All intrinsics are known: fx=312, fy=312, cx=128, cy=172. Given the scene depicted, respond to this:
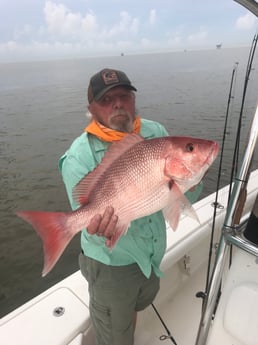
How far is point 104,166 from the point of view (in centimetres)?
161

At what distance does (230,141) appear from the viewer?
12219mm

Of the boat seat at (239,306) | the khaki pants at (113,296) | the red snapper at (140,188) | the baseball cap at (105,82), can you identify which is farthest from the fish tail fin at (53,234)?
the boat seat at (239,306)

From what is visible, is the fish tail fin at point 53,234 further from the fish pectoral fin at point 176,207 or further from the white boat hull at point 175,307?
the white boat hull at point 175,307

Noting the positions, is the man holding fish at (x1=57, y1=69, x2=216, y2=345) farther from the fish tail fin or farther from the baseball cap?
the fish tail fin

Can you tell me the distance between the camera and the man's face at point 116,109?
1.90 m

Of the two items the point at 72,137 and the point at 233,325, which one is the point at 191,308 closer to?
the point at 233,325

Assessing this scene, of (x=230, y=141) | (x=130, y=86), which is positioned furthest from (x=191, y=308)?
(x=230, y=141)

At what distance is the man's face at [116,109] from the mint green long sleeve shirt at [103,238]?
0.14m

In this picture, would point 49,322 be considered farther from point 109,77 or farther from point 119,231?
point 109,77

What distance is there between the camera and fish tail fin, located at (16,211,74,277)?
152 cm

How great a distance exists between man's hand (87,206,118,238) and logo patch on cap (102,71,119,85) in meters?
0.81

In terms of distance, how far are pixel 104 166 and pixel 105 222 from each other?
11.5 inches

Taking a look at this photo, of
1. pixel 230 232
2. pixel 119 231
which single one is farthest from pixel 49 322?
pixel 230 232

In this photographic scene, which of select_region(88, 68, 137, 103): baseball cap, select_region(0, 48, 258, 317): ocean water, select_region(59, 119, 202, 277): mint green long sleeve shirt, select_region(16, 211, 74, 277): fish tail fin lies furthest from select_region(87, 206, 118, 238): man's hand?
select_region(0, 48, 258, 317): ocean water
